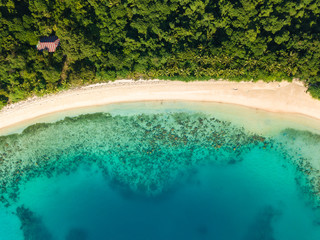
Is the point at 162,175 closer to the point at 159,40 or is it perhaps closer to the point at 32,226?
the point at 159,40

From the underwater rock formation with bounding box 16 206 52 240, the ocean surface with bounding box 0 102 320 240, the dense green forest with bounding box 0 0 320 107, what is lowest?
the underwater rock formation with bounding box 16 206 52 240

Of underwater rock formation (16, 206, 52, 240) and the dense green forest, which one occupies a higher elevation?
the dense green forest

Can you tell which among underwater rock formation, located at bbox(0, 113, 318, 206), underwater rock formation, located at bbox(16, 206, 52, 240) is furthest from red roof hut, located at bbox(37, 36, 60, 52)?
underwater rock formation, located at bbox(16, 206, 52, 240)

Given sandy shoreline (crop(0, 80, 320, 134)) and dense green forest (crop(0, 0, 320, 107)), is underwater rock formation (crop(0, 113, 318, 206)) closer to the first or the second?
sandy shoreline (crop(0, 80, 320, 134))

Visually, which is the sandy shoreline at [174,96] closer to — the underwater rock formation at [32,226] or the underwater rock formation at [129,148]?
the underwater rock formation at [129,148]

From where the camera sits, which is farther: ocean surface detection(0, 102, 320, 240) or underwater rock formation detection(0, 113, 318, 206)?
underwater rock formation detection(0, 113, 318, 206)

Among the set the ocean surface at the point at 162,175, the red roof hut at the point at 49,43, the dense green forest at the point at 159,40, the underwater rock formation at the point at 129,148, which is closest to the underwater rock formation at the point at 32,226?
the ocean surface at the point at 162,175

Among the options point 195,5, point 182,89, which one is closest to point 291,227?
point 182,89
